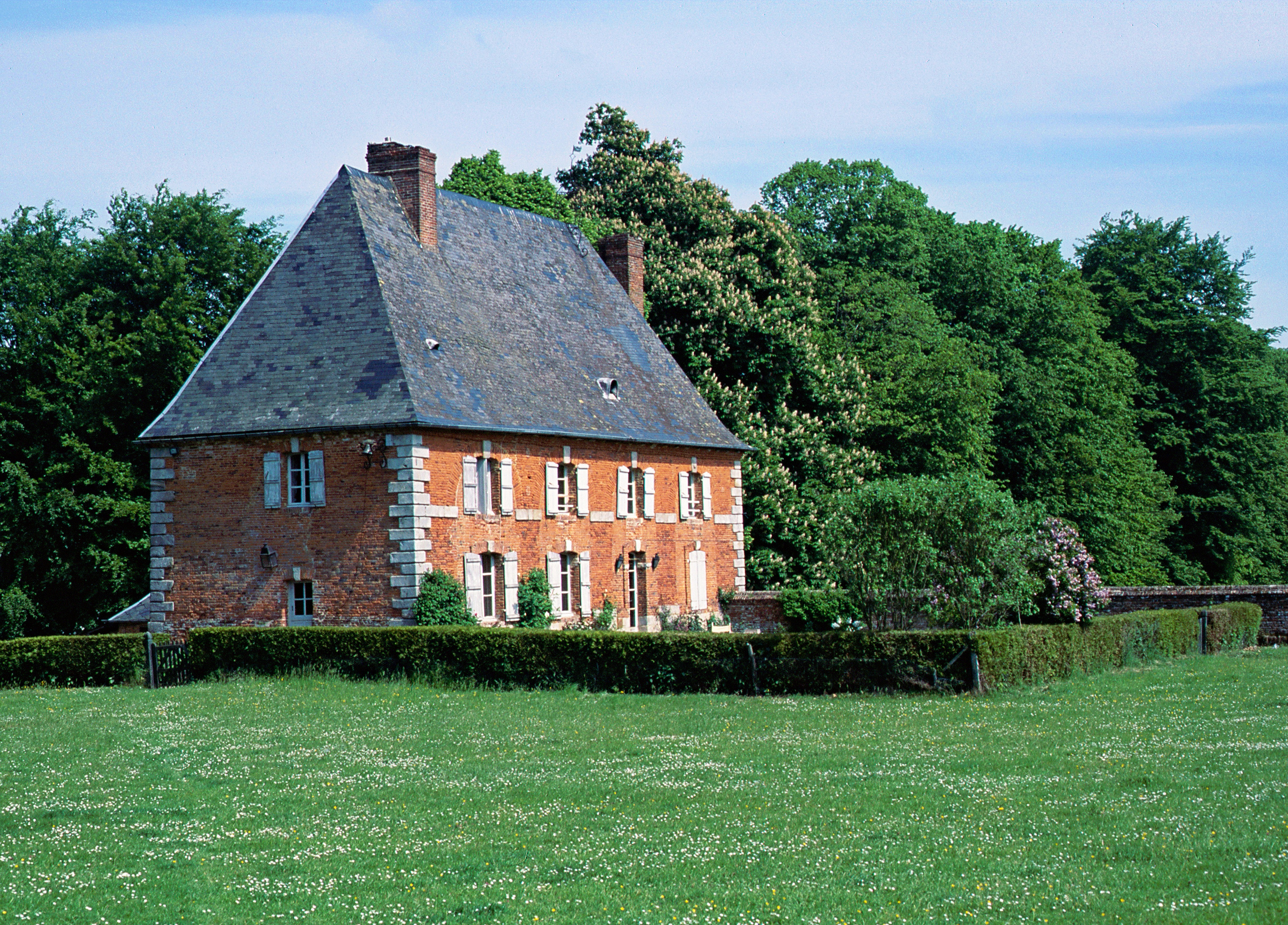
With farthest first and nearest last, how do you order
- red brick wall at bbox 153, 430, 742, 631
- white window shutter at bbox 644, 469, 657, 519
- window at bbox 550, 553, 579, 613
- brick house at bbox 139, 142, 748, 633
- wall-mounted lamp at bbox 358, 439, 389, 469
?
white window shutter at bbox 644, 469, 657, 519
window at bbox 550, 553, 579, 613
brick house at bbox 139, 142, 748, 633
red brick wall at bbox 153, 430, 742, 631
wall-mounted lamp at bbox 358, 439, 389, 469

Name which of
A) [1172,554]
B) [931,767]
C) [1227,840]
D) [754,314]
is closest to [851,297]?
[754,314]

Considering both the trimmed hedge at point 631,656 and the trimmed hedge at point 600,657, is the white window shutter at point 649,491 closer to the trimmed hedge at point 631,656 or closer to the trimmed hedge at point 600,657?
the trimmed hedge at point 631,656

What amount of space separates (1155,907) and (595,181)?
42.7 metres

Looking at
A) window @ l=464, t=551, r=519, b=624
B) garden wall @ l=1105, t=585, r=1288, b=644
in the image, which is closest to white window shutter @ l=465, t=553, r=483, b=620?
window @ l=464, t=551, r=519, b=624

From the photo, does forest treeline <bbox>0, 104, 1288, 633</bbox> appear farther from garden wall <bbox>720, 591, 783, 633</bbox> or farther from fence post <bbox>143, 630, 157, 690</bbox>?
fence post <bbox>143, 630, 157, 690</bbox>

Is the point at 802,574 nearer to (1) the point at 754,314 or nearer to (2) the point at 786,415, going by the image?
(2) the point at 786,415

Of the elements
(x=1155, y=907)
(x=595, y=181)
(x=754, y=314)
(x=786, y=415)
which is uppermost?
(x=595, y=181)

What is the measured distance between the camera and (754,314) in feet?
146

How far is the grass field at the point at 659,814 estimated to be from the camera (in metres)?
9.85

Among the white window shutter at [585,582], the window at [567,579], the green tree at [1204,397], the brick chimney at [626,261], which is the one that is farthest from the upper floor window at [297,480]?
the green tree at [1204,397]

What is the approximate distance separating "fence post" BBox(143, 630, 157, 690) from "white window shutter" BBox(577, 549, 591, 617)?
1080cm

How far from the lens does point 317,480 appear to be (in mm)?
30859

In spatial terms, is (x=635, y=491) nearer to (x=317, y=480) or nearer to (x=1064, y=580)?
(x=317, y=480)

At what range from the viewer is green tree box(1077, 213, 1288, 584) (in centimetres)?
5591
